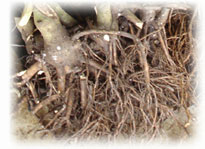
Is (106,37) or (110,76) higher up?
(106,37)

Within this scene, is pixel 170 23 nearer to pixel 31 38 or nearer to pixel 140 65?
pixel 140 65

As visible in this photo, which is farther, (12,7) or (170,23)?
(170,23)

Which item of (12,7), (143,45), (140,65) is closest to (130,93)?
(140,65)

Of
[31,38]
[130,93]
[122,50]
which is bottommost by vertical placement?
[130,93]

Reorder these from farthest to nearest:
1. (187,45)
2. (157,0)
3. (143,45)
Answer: (187,45) < (143,45) < (157,0)

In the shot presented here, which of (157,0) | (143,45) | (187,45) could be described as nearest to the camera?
(157,0)

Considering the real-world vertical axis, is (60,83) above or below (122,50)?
below

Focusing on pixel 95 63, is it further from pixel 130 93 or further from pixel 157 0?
pixel 157 0
